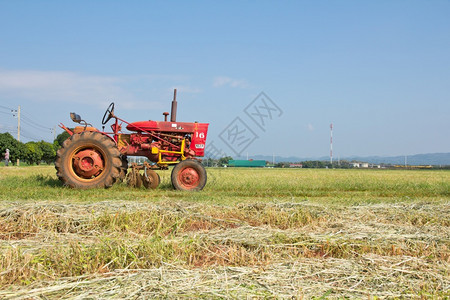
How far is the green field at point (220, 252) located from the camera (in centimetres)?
266

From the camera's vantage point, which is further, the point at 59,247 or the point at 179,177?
the point at 179,177

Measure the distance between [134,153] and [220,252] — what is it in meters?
7.42

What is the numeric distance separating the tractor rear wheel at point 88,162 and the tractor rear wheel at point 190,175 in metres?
1.58

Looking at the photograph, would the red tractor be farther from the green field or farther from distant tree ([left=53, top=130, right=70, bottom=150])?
distant tree ([left=53, top=130, right=70, bottom=150])

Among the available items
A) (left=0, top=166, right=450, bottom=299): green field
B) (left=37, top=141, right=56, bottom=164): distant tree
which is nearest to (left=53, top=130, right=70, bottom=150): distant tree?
(left=37, top=141, right=56, bottom=164): distant tree

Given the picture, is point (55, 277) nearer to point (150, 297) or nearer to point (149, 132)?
point (150, 297)

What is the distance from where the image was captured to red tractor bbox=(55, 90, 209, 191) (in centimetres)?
962

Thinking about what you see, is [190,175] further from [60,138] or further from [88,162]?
[60,138]

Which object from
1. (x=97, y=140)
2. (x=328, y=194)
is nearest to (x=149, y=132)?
(x=97, y=140)

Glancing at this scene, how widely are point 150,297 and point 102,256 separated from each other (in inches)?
38.6

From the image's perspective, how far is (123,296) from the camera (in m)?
2.48

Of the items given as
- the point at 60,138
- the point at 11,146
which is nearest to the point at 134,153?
the point at 11,146

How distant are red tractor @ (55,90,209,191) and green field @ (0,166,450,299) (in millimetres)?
4005

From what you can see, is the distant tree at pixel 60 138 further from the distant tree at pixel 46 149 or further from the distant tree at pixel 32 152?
the distant tree at pixel 32 152
